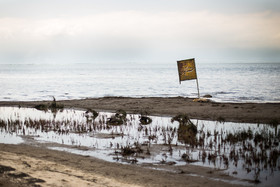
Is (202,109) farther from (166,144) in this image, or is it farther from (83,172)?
(83,172)

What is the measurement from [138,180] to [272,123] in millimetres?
8694

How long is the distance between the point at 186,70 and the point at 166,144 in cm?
1050

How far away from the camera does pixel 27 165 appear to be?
7.23 m

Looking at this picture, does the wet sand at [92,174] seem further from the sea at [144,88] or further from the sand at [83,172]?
the sea at [144,88]

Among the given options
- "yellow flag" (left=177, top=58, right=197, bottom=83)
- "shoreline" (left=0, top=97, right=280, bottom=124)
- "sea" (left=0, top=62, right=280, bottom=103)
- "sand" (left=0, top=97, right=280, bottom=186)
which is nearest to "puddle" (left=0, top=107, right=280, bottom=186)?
"sand" (left=0, top=97, right=280, bottom=186)

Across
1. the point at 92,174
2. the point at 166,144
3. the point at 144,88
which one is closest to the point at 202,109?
the point at 166,144

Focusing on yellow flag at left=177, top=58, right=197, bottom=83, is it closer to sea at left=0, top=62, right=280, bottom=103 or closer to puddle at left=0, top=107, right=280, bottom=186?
puddle at left=0, top=107, right=280, bottom=186

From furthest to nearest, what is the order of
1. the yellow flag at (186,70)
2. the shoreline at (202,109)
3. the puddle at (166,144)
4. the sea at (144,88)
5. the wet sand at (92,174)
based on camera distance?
the sea at (144,88) < the yellow flag at (186,70) < the shoreline at (202,109) < the puddle at (166,144) < the wet sand at (92,174)

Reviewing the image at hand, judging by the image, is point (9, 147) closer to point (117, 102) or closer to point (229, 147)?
point (229, 147)

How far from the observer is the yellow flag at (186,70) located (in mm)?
19609

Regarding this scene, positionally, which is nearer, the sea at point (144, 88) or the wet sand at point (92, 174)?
the wet sand at point (92, 174)

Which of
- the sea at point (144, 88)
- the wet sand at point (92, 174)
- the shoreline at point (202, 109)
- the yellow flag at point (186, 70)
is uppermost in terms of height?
the yellow flag at point (186, 70)

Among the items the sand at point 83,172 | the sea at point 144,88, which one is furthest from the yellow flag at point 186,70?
the sand at point 83,172

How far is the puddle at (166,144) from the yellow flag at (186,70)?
18.5 feet
